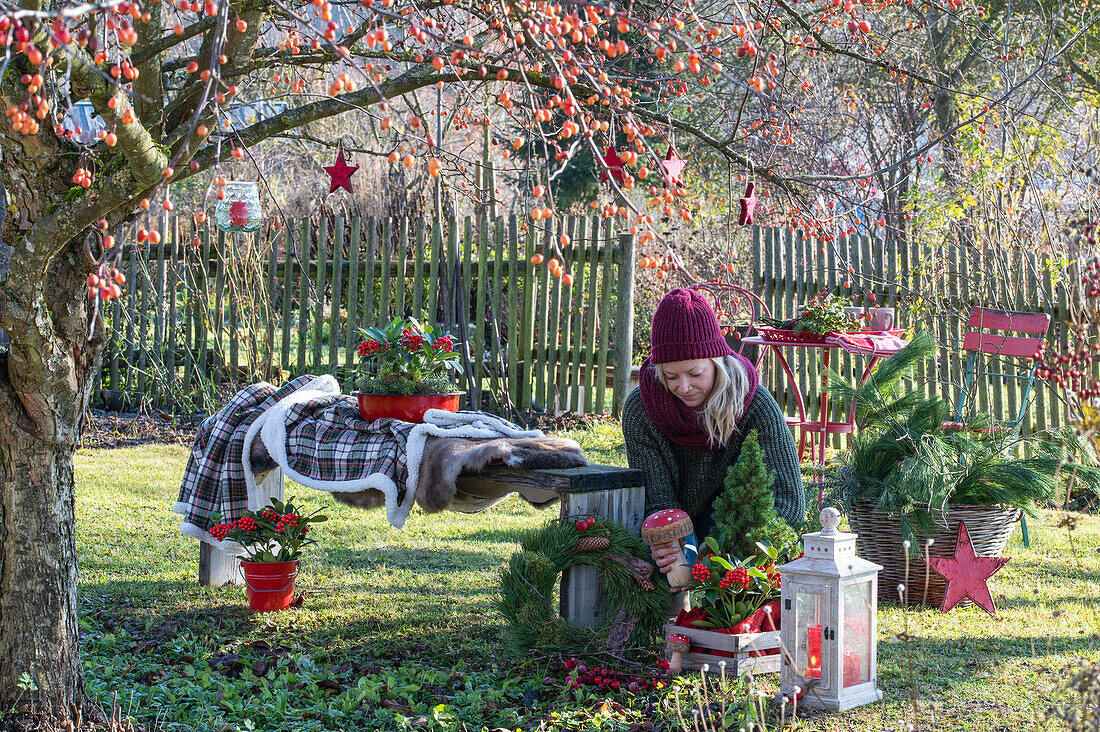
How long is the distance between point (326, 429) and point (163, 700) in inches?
46.7

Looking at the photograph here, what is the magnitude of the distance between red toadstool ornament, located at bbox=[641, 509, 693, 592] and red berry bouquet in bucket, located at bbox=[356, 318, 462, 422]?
1128 millimetres

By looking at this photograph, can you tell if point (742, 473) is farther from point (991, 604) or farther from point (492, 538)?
point (492, 538)

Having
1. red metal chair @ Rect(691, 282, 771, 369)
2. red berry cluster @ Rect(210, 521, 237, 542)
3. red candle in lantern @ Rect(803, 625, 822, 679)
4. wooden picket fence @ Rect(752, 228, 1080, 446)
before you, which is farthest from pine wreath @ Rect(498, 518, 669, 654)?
wooden picket fence @ Rect(752, 228, 1080, 446)

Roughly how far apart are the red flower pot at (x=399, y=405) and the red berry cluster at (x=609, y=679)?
1188mm

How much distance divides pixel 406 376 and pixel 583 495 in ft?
3.17

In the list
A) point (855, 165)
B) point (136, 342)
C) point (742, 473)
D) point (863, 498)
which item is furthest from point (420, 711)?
point (855, 165)

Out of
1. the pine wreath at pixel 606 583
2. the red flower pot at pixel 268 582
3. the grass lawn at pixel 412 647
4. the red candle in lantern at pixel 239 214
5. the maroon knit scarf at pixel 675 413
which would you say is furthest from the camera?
the red candle in lantern at pixel 239 214

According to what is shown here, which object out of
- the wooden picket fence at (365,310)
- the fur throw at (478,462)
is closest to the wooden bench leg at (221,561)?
the fur throw at (478,462)

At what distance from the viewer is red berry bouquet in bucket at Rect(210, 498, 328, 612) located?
3830 mm

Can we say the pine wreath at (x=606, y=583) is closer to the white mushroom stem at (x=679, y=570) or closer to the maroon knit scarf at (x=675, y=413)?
Answer: the white mushroom stem at (x=679, y=570)

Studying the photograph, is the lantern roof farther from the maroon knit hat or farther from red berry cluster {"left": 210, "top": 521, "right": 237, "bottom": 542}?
red berry cluster {"left": 210, "top": 521, "right": 237, "bottom": 542}

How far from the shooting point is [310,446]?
3.78 m

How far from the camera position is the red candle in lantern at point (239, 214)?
22.8ft

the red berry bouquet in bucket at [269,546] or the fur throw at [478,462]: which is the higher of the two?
the fur throw at [478,462]
